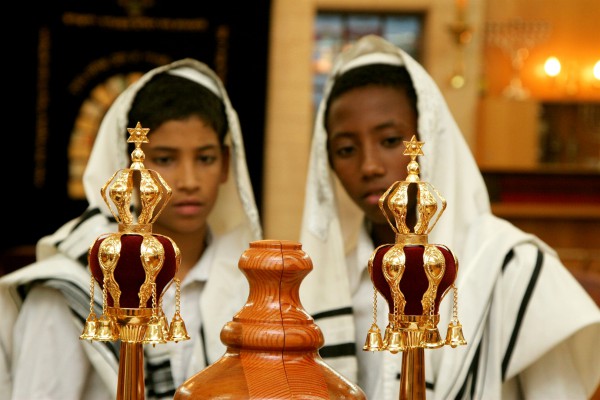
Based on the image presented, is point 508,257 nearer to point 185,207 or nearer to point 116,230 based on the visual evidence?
point 185,207

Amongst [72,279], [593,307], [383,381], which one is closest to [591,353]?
[593,307]

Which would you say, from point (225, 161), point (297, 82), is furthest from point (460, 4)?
point (225, 161)

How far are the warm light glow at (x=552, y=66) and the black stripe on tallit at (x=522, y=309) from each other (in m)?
7.29

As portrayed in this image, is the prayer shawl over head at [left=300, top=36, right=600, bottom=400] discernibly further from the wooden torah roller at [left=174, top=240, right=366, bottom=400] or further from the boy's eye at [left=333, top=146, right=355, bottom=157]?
the wooden torah roller at [left=174, top=240, right=366, bottom=400]

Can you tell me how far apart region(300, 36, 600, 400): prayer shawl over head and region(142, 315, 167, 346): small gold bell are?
931 mm

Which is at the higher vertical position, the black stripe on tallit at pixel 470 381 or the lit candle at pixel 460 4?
the lit candle at pixel 460 4

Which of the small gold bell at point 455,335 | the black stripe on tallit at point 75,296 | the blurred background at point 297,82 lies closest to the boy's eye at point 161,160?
the black stripe on tallit at point 75,296

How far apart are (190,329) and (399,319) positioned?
118 centimetres

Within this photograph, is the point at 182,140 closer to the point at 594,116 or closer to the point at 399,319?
the point at 399,319

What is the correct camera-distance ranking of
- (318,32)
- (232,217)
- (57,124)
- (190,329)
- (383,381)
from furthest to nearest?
(318,32) → (57,124) → (232,217) → (190,329) → (383,381)

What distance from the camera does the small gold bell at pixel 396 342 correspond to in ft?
4.19

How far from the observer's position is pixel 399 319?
130 cm

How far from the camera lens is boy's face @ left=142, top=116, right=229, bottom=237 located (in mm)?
2412

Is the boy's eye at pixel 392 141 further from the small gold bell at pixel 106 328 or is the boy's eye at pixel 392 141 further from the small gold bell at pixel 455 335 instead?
the small gold bell at pixel 106 328
